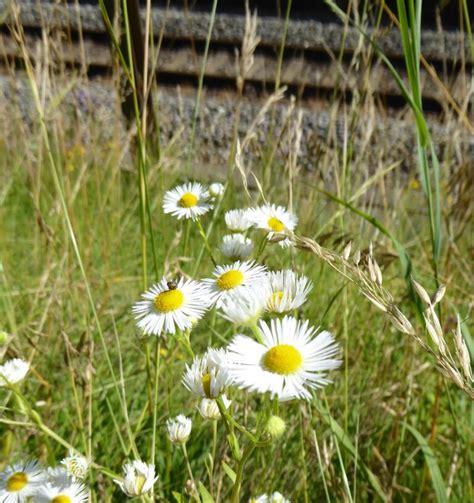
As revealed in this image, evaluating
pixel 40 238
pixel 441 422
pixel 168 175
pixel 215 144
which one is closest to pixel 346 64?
pixel 215 144

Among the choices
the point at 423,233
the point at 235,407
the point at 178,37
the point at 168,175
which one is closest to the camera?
the point at 235,407

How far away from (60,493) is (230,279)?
0.91 ft

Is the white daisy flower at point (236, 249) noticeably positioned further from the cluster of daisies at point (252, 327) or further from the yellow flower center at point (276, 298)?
the yellow flower center at point (276, 298)

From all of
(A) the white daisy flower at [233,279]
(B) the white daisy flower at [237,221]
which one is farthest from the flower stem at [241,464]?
(B) the white daisy flower at [237,221]

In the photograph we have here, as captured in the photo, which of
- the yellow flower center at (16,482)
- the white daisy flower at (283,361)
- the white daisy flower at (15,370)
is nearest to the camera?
the white daisy flower at (283,361)

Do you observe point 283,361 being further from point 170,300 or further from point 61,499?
point 61,499

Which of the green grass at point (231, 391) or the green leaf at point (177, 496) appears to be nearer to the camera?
the green leaf at point (177, 496)

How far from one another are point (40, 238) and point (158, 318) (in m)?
1.57

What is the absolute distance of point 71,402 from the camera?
1.40 meters

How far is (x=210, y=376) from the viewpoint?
612mm

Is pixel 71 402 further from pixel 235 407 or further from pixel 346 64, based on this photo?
pixel 346 64

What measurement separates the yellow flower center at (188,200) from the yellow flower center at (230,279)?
0.26 metres

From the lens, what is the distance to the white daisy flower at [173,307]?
0.69 m

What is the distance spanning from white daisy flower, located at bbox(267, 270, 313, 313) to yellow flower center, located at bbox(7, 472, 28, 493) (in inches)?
14.8
